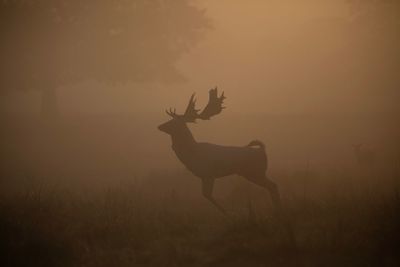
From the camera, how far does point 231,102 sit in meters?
44.8

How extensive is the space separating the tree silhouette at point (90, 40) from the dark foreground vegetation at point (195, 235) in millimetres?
19004

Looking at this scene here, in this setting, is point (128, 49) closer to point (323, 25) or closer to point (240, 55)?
point (240, 55)

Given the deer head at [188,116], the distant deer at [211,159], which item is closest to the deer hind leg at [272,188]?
the distant deer at [211,159]

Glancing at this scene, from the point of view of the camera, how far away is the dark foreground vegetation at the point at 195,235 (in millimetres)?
7383

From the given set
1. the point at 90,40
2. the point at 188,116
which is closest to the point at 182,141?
the point at 188,116

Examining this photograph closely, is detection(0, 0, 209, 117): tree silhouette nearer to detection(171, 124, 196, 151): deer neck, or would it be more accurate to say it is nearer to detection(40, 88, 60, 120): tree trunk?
detection(40, 88, 60, 120): tree trunk

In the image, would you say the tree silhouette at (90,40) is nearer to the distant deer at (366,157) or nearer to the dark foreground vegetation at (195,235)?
the distant deer at (366,157)

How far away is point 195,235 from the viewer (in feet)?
28.6

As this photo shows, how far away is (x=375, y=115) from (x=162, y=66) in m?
13.8

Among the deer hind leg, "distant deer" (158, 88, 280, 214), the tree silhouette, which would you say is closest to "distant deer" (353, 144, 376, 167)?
the deer hind leg

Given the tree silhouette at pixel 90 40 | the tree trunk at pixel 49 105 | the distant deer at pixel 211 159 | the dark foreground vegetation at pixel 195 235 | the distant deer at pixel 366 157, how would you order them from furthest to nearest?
the tree trunk at pixel 49 105 → the tree silhouette at pixel 90 40 → the distant deer at pixel 366 157 → the distant deer at pixel 211 159 → the dark foreground vegetation at pixel 195 235

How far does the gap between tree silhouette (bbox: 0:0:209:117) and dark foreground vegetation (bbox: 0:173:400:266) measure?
62.4ft

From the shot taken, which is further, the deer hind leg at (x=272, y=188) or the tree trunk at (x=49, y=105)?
the tree trunk at (x=49, y=105)

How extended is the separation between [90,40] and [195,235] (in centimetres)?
2293
